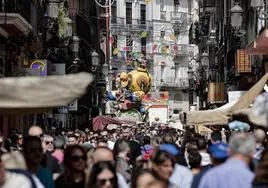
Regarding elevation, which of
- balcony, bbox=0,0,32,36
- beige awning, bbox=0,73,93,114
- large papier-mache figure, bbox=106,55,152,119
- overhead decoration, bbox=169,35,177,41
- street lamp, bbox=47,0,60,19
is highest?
overhead decoration, bbox=169,35,177,41

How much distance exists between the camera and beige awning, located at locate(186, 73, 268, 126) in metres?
15.7

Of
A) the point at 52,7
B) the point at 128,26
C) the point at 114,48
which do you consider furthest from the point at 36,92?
the point at 128,26

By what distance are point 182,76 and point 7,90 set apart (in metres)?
88.7

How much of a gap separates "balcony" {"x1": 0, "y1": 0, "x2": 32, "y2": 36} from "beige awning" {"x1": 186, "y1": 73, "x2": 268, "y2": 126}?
4935 millimetres

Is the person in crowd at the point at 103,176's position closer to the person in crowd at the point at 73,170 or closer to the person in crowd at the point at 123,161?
the person in crowd at the point at 73,170

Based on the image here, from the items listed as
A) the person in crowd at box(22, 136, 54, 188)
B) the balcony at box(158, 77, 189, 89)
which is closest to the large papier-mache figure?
the balcony at box(158, 77, 189, 89)

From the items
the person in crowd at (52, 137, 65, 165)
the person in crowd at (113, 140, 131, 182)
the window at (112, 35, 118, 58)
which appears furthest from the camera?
the window at (112, 35, 118, 58)

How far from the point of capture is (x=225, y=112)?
1755 cm

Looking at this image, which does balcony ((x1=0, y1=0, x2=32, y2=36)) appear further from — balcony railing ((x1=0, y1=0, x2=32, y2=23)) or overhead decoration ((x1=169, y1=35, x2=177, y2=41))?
overhead decoration ((x1=169, y1=35, x2=177, y2=41))

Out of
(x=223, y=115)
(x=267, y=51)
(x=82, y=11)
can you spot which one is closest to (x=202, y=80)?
(x=82, y=11)

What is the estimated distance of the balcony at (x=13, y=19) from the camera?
21.6 meters

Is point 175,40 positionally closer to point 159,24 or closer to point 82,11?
point 159,24

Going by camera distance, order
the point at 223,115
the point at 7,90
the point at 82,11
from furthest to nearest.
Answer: the point at 82,11, the point at 223,115, the point at 7,90

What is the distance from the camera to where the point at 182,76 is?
Answer: 314 feet
